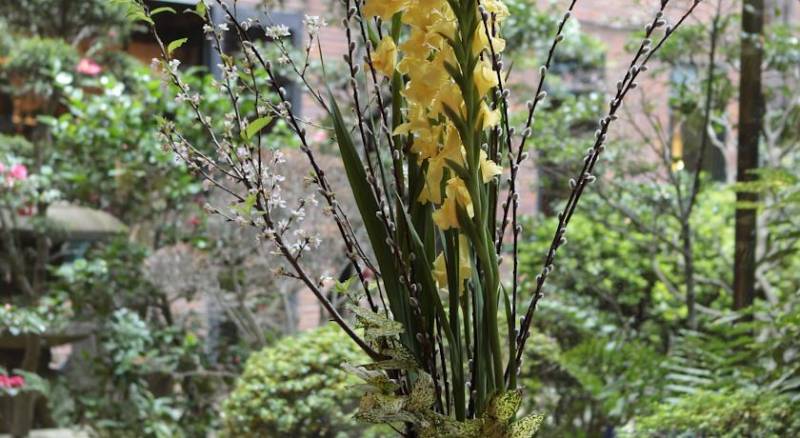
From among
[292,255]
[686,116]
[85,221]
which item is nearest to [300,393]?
[85,221]

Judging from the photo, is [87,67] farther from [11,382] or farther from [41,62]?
[11,382]

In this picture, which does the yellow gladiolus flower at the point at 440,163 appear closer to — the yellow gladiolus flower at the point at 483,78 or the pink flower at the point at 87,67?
the yellow gladiolus flower at the point at 483,78

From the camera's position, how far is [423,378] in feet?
2.80

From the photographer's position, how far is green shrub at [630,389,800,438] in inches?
76.6

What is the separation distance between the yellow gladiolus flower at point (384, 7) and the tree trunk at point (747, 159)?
6.93ft

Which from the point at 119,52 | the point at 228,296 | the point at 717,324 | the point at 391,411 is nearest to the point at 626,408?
the point at 717,324

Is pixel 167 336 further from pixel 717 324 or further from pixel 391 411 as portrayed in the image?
pixel 391 411

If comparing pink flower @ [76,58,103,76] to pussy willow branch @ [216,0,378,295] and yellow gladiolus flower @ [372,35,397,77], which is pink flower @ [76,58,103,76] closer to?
pussy willow branch @ [216,0,378,295]

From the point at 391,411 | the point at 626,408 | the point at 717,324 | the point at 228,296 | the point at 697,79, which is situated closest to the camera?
the point at 391,411

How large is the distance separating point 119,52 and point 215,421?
164 centimetres

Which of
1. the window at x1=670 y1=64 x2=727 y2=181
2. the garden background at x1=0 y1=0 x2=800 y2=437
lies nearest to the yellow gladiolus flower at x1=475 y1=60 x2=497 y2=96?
the garden background at x1=0 y1=0 x2=800 y2=437

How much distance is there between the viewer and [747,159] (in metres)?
2.79

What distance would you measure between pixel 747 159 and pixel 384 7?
2.18 m

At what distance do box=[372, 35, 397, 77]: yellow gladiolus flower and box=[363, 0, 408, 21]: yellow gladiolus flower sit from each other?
0.03 metres
